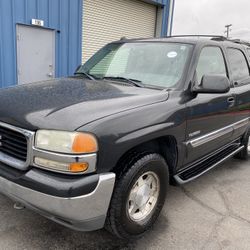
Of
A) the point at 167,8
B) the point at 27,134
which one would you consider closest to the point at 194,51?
the point at 27,134

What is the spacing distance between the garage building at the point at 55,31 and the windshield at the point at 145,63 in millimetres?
4452

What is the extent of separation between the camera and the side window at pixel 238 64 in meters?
4.07

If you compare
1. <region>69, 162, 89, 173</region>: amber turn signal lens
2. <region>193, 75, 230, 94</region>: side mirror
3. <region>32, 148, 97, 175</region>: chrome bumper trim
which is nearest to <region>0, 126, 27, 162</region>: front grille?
<region>32, 148, 97, 175</region>: chrome bumper trim

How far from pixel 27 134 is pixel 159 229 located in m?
1.59

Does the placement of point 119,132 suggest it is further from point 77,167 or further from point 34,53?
point 34,53

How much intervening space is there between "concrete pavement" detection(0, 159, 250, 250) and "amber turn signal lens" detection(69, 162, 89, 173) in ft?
2.85

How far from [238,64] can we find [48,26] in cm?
570

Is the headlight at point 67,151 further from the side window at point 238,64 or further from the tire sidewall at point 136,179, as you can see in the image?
the side window at point 238,64

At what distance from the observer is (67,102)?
2426mm

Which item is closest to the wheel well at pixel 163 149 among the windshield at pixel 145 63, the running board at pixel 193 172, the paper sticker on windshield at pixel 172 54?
the running board at pixel 193 172

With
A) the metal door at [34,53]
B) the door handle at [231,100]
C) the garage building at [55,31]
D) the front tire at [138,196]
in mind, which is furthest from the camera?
the metal door at [34,53]

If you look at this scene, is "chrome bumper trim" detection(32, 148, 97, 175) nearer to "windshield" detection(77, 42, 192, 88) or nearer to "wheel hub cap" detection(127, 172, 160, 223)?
"wheel hub cap" detection(127, 172, 160, 223)

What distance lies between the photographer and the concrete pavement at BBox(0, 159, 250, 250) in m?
2.67

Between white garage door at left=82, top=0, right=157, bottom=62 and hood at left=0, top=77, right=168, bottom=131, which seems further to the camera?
white garage door at left=82, top=0, right=157, bottom=62
